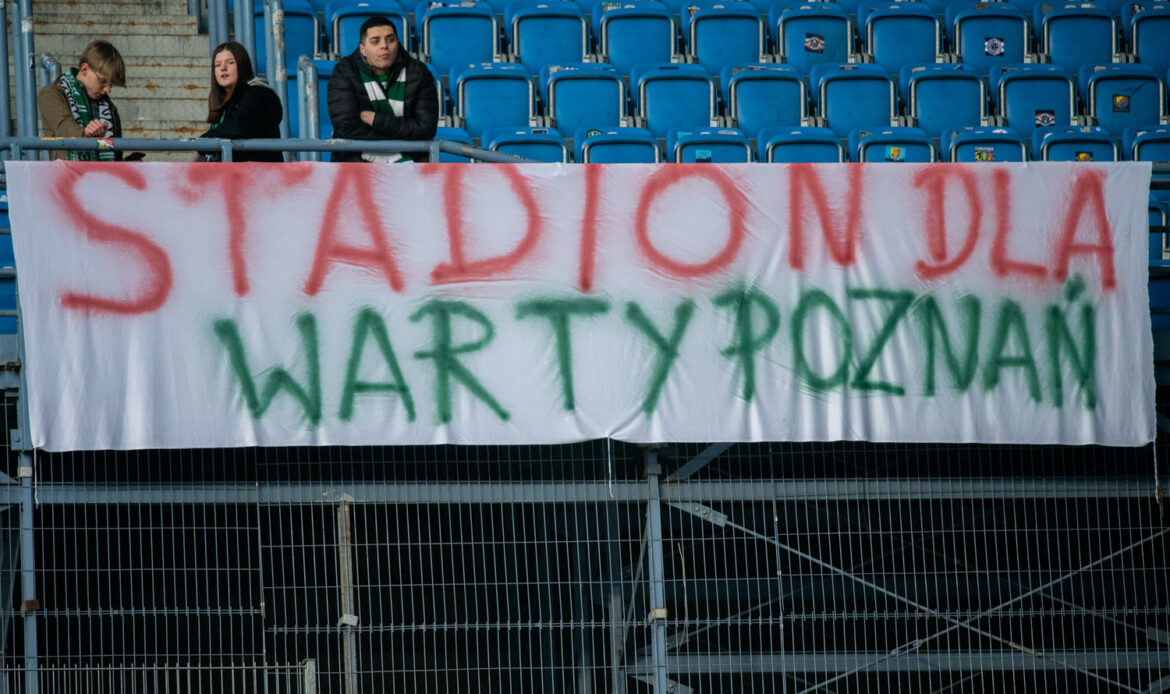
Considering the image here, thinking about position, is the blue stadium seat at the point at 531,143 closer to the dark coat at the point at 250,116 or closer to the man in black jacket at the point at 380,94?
the man in black jacket at the point at 380,94

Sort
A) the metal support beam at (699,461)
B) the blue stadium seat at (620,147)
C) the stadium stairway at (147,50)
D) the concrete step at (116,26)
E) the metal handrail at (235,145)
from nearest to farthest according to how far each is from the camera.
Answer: the metal handrail at (235,145) → the metal support beam at (699,461) → the blue stadium seat at (620,147) → the stadium stairway at (147,50) → the concrete step at (116,26)

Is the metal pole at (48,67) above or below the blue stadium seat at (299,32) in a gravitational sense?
below

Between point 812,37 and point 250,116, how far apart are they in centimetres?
517

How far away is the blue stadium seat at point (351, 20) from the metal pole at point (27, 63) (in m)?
2.27

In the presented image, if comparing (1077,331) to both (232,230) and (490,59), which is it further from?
(490,59)

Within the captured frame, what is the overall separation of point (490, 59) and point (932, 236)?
4.63m

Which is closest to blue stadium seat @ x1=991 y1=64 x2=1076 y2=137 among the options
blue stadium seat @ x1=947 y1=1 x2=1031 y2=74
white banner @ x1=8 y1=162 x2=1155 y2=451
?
blue stadium seat @ x1=947 y1=1 x2=1031 y2=74

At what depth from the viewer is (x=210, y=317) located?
6527 millimetres

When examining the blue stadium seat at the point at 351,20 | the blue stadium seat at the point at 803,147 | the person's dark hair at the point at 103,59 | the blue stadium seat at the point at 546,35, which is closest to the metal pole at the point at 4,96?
the person's dark hair at the point at 103,59

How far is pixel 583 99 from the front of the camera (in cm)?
1020

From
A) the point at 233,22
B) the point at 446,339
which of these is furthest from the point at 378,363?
the point at 233,22

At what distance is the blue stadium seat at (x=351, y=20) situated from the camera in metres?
10.3

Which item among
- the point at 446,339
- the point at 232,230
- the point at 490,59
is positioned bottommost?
the point at 446,339

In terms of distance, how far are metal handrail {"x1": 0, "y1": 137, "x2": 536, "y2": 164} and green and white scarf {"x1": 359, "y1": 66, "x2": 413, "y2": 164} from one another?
1.64 ft
